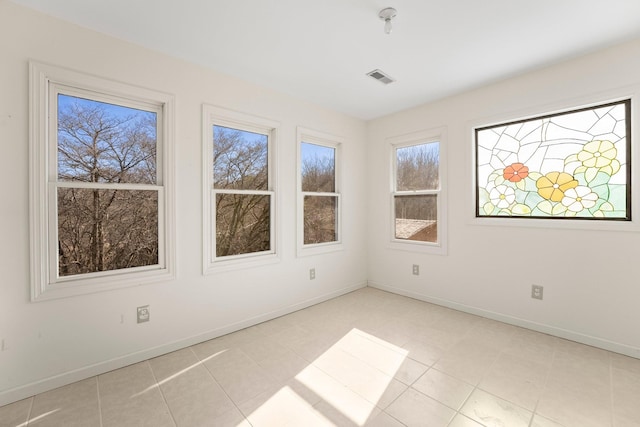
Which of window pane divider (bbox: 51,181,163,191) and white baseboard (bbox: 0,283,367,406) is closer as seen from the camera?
white baseboard (bbox: 0,283,367,406)

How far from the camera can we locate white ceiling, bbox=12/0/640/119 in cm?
187

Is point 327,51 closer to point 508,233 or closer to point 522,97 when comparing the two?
point 522,97

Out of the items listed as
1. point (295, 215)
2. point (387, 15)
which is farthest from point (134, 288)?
point (387, 15)

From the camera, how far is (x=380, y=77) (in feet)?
9.45

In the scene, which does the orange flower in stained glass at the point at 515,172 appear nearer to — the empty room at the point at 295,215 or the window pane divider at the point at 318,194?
the empty room at the point at 295,215

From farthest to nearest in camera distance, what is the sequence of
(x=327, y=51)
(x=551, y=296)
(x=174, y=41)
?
(x=551, y=296)
(x=327, y=51)
(x=174, y=41)

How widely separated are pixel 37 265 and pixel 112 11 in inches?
70.7

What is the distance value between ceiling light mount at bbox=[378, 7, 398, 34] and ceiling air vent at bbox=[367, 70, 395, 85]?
784 mm

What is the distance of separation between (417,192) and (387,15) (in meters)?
2.32

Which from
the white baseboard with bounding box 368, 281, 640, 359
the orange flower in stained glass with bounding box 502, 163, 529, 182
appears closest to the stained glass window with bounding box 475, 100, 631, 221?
the orange flower in stained glass with bounding box 502, 163, 529, 182

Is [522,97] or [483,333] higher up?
[522,97]

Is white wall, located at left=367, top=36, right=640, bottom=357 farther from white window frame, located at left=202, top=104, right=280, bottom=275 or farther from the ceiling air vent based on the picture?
white window frame, located at left=202, top=104, right=280, bottom=275

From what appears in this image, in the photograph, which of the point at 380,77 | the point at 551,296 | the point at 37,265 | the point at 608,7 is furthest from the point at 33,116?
the point at 551,296

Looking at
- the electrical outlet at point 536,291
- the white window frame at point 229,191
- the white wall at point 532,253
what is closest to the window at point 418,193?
the white wall at point 532,253
